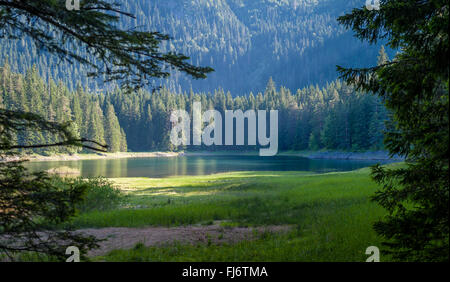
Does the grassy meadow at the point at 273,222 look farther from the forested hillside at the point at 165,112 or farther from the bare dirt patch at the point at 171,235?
the forested hillside at the point at 165,112

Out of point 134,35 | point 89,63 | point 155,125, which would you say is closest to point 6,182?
point 89,63

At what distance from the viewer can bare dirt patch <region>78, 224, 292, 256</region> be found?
29.4 ft

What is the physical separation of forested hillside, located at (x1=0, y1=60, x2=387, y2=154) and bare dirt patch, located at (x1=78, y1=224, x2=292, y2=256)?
37.3m

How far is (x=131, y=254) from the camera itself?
7738mm

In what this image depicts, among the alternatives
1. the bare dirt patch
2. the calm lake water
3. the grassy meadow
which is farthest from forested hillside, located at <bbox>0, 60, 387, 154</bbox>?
the bare dirt patch

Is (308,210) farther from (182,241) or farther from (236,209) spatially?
(182,241)

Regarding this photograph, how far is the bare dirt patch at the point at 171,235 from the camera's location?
353 inches

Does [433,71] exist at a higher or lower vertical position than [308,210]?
higher

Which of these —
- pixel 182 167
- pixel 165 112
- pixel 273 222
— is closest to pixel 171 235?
pixel 273 222

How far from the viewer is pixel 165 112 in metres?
111

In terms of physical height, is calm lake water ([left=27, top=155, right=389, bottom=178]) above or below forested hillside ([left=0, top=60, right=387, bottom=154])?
below

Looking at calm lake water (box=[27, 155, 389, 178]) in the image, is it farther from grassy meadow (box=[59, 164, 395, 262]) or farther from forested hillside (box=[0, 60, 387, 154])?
grassy meadow (box=[59, 164, 395, 262])

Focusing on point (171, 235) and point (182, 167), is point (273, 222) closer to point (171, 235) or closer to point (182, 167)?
point (171, 235)
